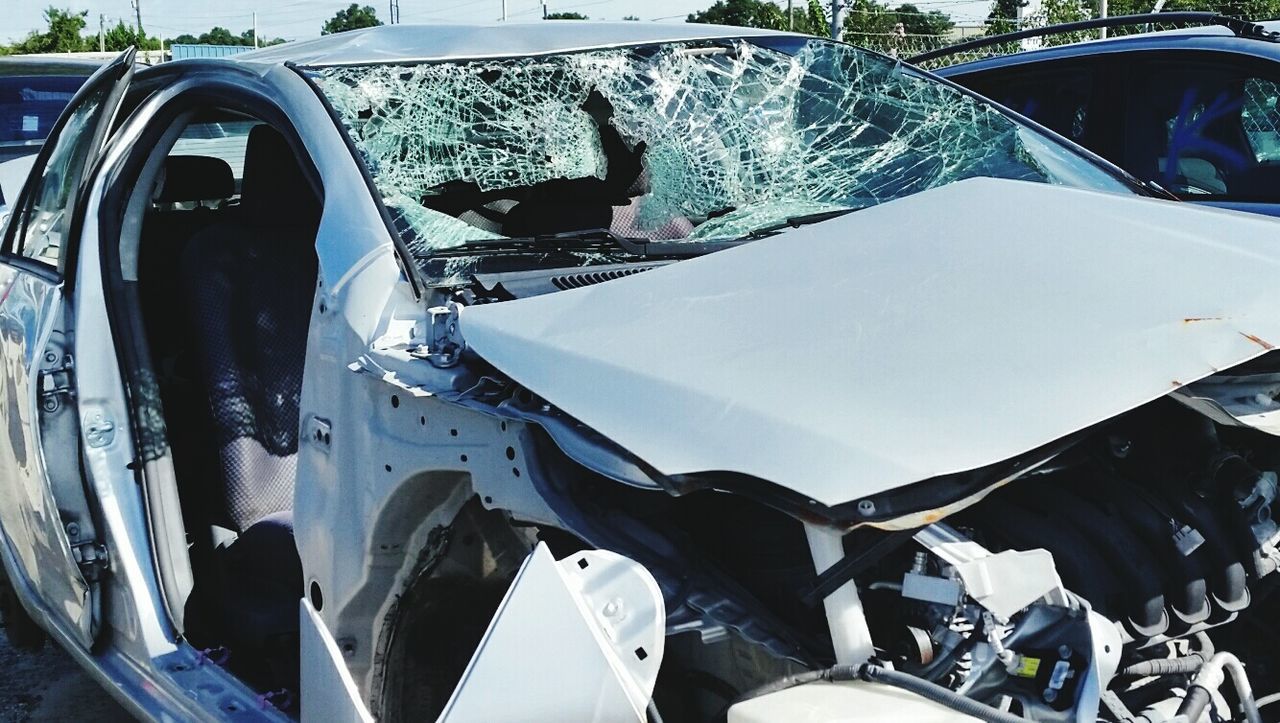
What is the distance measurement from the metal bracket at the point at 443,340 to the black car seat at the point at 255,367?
1.10 m

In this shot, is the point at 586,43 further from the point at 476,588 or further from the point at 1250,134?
the point at 1250,134

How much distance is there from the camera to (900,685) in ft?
5.41

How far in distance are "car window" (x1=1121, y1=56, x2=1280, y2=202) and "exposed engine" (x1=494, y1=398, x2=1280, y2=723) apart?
3506 millimetres

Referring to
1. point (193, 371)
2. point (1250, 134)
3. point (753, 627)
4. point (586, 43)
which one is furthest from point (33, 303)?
point (1250, 134)

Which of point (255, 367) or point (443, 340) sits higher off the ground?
point (443, 340)

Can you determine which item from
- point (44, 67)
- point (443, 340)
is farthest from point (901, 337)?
point (44, 67)

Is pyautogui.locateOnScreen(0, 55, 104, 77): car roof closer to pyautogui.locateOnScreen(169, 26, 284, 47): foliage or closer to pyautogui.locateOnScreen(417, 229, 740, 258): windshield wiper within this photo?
pyautogui.locateOnScreen(417, 229, 740, 258): windshield wiper

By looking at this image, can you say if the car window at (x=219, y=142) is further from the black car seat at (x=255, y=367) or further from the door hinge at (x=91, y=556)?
the door hinge at (x=91, y=556)

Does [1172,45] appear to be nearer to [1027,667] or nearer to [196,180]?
[196,180]

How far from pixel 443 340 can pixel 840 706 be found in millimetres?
Result: 860

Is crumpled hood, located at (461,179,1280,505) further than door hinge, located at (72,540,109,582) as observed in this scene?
Answer: No

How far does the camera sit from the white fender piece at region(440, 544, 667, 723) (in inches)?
67.7

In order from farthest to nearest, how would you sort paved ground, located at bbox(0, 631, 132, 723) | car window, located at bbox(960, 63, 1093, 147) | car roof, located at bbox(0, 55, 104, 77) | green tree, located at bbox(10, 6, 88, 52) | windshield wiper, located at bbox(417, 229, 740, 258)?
green tree, located at bbox(10, 6, 88, 52) < car roof, located at bbox(0, 55, 104, 77) < car window, located at bbox(960, 63, 1093, 147) < paved ground, located at bbox(0, 631, 132, 723) < windshield wiper, located at bbox(417, 229, 740, 258)

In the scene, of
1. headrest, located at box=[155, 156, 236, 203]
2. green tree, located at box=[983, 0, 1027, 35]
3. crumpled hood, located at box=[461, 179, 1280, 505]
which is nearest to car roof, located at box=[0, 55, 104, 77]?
headrest, located at box=[155, 156, 236, 203]
